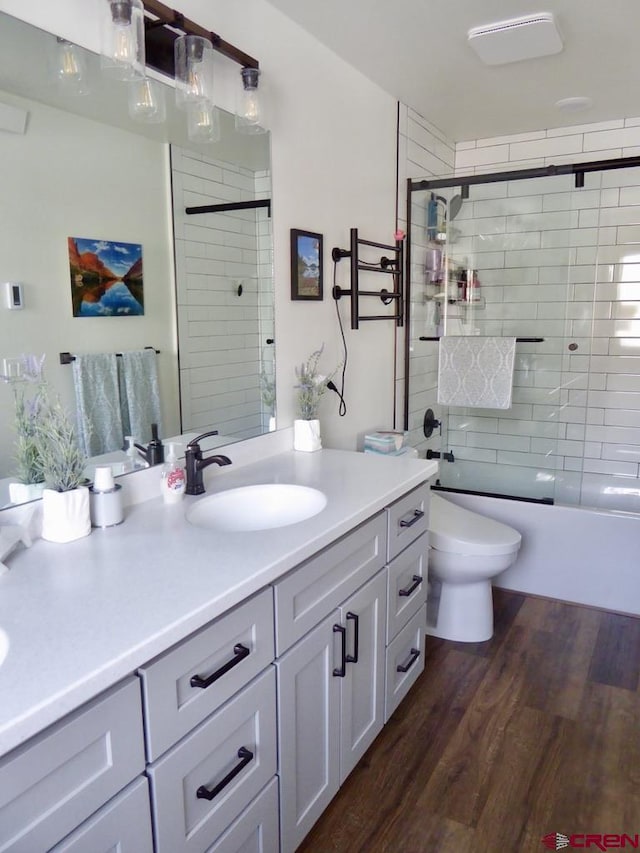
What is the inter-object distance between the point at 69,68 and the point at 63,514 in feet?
3.23

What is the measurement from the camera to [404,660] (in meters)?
2.09

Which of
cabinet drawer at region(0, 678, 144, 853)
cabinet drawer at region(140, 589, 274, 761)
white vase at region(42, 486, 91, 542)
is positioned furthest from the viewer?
white vase at region(42, 486, 91, 542)

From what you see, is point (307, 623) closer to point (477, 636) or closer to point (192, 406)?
point (192, 406)

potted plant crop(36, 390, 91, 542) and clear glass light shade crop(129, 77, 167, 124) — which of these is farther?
clear glass light shade crop(129, 77, 167, 124)

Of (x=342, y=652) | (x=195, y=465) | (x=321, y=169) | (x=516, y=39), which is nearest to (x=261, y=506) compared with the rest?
(x=195, y=465)

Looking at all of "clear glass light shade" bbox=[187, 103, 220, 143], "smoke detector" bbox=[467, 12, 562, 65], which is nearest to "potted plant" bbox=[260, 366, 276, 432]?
"clear glass light shade" bbox=[187, 103, 220, 143]

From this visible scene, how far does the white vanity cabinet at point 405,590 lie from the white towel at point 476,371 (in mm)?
1162

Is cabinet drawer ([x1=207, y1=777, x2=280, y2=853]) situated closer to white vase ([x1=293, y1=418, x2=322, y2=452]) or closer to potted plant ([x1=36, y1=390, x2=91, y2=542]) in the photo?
potted plant ([x1=36, y1=390, x2=91, y2=542])

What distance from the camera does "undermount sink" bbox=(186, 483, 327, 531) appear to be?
169 centimetres

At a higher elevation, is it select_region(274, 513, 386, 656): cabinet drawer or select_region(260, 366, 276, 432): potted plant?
select_region(260, 366, 276, 432): potted plant

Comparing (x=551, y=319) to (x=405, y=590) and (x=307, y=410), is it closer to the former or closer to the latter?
(x=307, y=410)

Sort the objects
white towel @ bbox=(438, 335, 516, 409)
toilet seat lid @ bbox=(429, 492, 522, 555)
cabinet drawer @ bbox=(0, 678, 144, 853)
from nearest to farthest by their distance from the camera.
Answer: cabinet drawer @ bbox=(0, 678, 144, 853), toilet seat lid @ bbox=(429, 492, 522, 555), white towel @ bbox=(438, 335, 516, 409)

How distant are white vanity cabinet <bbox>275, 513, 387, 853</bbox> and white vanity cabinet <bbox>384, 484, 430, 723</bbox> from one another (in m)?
0.07

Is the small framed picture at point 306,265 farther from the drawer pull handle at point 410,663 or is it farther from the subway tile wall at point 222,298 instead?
the drawer pull handle at point 410,663
